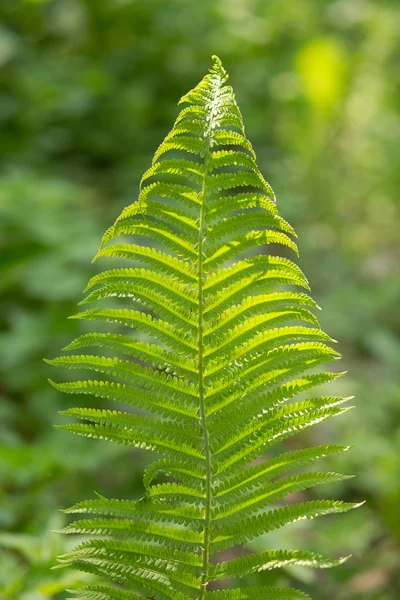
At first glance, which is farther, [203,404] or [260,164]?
[260,164]

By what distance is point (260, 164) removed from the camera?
16.1ft

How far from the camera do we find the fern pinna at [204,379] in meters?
0.84

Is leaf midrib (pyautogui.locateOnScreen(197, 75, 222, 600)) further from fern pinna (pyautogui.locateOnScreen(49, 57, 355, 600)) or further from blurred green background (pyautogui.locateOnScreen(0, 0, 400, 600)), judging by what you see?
blurred green background (pyautogui.locateOnScreen(0, 0, 400, 600))

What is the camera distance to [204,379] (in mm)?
863

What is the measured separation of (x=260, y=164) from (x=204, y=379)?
422cm

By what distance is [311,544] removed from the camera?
2121 mm

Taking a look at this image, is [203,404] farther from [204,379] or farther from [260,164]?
[260,164]

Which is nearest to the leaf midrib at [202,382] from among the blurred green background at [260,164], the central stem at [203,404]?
the central stem at [203,404]

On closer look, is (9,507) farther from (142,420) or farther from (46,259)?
(46,259)

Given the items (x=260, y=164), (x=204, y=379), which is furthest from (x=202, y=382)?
(x=260, y=164)

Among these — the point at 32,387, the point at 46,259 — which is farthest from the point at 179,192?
the point at 46,259

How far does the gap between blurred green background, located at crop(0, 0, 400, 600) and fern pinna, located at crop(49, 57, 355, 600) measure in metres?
0.90

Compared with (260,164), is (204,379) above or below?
below

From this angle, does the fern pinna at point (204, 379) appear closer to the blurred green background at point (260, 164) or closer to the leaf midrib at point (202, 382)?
the leaf midrib at point (202, 382)
